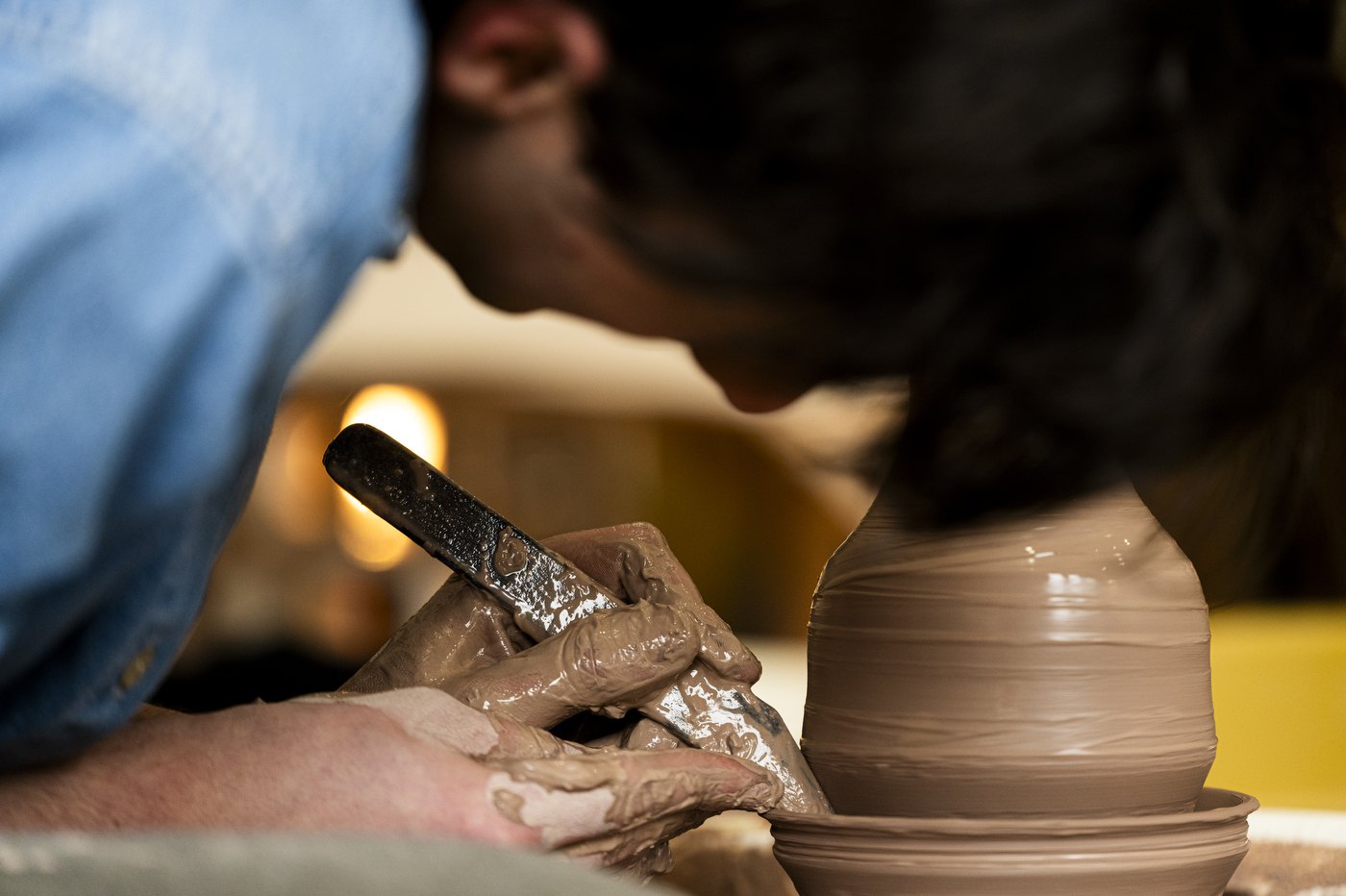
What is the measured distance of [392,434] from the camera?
214 inches

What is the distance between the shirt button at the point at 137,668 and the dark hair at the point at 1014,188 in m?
0.43

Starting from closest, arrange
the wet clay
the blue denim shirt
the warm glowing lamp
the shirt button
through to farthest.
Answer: the blue denim shirt → the shirt button → the wet clay → the warm glowing lamp

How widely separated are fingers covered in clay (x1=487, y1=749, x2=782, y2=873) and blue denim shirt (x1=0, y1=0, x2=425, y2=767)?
321 millimetres

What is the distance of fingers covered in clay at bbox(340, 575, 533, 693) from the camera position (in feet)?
3.58

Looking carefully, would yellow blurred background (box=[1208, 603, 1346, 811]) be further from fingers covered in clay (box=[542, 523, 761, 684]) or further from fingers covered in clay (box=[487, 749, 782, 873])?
fingers covered in clay (box=[487, 749, 782, 873])

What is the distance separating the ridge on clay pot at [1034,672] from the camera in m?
0.96

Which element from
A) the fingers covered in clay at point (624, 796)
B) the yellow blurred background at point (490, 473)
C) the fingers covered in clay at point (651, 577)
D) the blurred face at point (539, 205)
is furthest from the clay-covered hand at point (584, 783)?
the yellow blurred background at point (490, 473)

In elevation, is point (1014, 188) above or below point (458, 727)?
above

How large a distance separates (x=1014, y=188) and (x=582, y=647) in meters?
0.55

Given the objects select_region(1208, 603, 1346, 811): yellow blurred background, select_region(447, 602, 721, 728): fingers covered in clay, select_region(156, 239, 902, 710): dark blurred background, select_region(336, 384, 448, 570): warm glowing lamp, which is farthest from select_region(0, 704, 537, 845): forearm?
select_region(336, 384, 448, 570): warm glowing lamp

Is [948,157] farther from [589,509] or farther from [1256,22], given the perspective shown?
[589,509]

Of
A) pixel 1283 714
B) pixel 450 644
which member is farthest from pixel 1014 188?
pixel 1283 714

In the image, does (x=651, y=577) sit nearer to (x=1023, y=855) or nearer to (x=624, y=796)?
(x=624, y=796)

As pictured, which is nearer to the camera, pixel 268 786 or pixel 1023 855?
pixel 268 786
